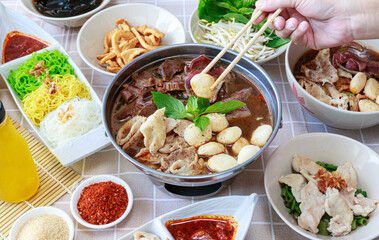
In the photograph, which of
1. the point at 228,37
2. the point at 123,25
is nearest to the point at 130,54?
the point at 123,25

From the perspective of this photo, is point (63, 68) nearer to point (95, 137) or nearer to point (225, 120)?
point (95, 137)

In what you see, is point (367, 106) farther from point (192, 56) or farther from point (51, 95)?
point (51, 95)

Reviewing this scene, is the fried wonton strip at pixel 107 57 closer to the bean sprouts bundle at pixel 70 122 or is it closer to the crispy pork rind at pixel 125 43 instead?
the crispy pork rind at pixel 125 43

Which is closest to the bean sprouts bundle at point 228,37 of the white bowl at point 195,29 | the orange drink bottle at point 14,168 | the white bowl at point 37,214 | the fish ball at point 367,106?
the white bowl at point 195,29

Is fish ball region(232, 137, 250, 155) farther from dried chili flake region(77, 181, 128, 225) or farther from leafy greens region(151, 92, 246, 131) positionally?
dried chili flake region(77, 181, 128, 225)

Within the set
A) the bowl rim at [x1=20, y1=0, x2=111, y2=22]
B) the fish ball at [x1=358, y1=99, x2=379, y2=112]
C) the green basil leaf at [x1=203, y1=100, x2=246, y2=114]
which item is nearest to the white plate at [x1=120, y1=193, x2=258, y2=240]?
the green basil leaf at [x1=203, y1=100, x2=246, y2=114]

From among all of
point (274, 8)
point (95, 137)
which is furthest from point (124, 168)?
point (274, 8)
